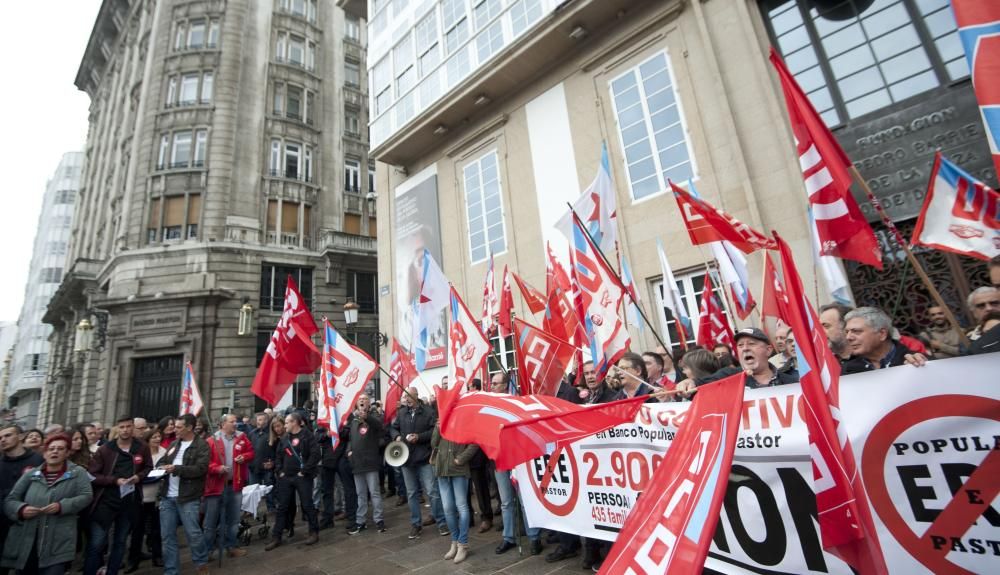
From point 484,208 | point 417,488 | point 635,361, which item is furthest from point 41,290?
point 635,361

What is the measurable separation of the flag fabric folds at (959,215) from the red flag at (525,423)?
362cm

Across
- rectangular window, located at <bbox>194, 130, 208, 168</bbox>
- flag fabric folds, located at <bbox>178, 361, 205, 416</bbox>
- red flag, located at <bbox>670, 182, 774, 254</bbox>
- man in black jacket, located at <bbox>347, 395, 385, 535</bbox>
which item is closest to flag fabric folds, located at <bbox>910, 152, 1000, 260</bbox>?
red flag, located at <bbox>670, 182, 774, 254</bbox>

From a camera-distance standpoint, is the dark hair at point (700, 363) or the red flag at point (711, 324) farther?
the red flag at point (711, 324)

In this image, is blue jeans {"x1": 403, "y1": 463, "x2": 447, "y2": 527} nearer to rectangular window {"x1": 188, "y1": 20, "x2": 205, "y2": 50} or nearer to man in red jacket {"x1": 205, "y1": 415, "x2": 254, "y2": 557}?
man in red jacket {"x1": 205, "y1": 415, "x2": 254, "y2": 557}

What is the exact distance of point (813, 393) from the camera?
251 cm

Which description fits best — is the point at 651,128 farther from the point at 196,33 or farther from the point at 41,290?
the point at 41,290

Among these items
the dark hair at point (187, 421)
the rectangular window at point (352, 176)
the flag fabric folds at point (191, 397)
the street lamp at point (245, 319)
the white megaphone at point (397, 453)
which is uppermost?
the rectangular window at point (352, 176)

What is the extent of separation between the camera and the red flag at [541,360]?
6.02m

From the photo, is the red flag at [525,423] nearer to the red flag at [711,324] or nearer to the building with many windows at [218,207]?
the red flag at [711,324]

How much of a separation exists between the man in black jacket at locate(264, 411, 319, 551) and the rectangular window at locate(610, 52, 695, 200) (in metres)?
9.31

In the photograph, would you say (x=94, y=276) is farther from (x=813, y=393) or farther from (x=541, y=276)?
(x=813, y=393)

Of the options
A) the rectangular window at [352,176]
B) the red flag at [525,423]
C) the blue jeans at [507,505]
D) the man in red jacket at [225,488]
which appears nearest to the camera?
the red flag at [525,423]

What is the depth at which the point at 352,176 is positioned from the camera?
94.4 feet

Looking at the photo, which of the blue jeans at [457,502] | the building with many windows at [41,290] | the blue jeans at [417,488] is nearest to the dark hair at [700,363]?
the blue jeans at [457,502]
